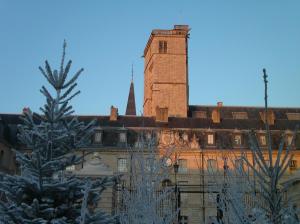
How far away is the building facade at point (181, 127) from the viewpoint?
37.1m

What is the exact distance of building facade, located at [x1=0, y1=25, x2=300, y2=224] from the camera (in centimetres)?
3706

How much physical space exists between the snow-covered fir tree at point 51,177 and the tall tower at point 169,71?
41.0m

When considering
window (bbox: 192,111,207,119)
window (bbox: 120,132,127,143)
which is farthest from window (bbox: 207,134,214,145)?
window (bbox: 192,111,207,119)

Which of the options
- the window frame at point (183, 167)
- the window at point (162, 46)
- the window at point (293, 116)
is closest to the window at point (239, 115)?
the window at point (293, 116)

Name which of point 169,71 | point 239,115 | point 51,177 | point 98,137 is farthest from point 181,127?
point 51,177

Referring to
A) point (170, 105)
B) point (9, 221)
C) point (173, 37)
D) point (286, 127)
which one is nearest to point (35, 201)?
point (9, 221)

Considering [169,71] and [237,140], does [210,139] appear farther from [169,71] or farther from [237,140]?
[169,71]

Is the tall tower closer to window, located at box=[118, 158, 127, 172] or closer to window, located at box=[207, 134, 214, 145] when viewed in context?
window, located at box=[207, 134, 214, 145]

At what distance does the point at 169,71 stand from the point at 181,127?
38.6ft

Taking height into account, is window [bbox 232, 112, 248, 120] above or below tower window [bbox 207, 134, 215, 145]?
above

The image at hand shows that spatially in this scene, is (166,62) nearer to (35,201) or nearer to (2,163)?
(2,163)

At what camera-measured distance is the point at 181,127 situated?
41.8m

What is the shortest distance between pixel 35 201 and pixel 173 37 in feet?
155

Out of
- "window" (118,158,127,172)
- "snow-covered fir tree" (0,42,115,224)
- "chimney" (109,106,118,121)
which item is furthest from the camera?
A: "chimney" (109,106,118,121)
